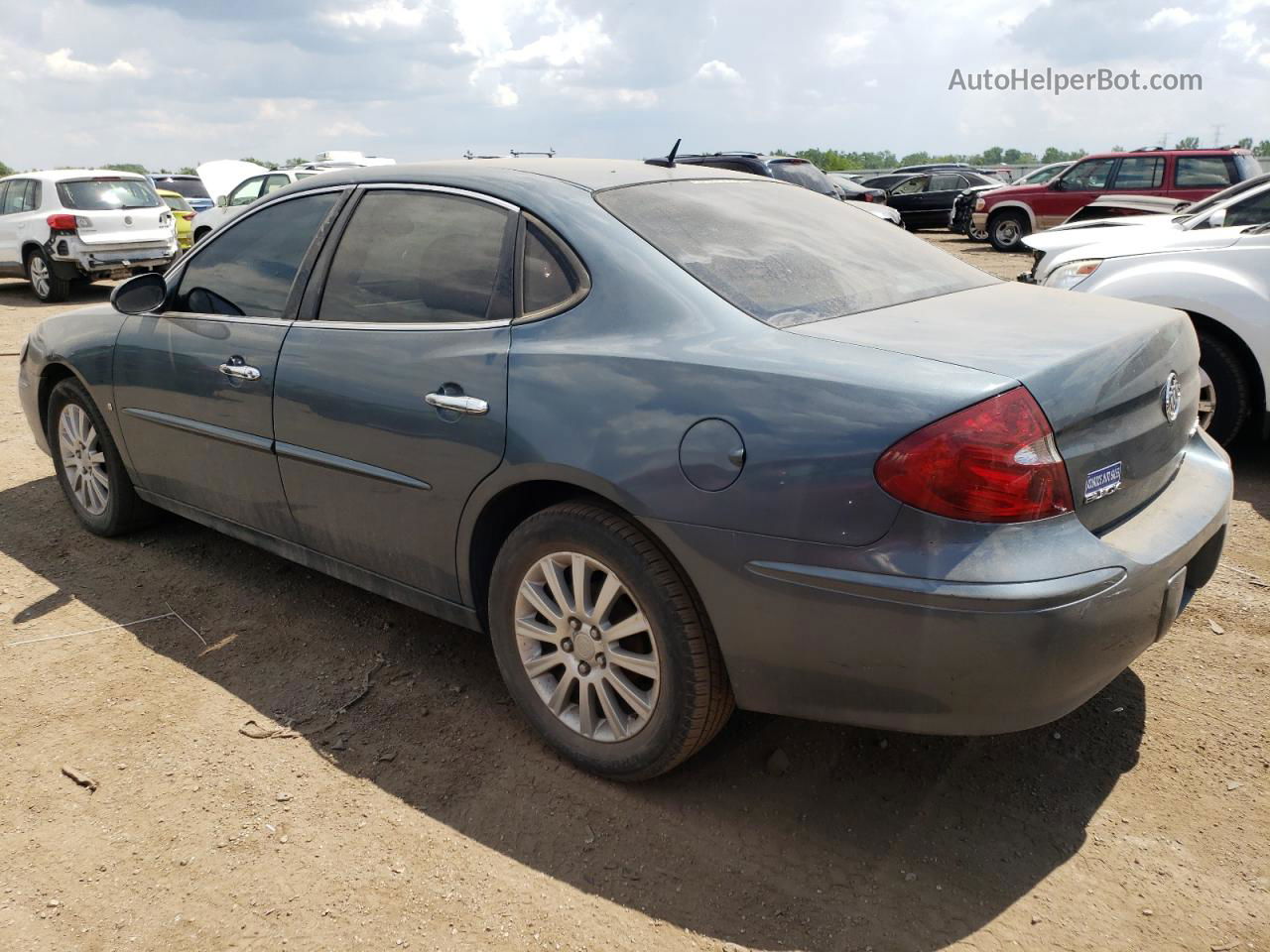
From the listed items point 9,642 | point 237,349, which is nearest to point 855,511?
point 237,349

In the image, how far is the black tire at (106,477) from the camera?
442 cm

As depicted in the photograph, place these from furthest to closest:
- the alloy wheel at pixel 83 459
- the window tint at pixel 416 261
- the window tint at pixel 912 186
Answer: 1. the window tint at pixel 912 186
2. the alloy wheel at pixel 83 459
3. the window tint at pixel 416 261

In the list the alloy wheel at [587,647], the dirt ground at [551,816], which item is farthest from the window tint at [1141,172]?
the alloy wheel at [587,647]

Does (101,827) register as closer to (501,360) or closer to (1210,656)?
(501,360)

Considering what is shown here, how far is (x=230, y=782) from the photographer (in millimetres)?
2891

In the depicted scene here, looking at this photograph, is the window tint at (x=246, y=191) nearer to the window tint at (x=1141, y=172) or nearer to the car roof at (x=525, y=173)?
the window tint at (x=1141, y=172)

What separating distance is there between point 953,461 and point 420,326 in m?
1.65

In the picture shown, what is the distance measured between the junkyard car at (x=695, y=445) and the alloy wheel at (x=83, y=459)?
998mm

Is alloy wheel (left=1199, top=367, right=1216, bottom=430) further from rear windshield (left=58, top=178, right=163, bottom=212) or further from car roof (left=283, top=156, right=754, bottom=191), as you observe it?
rear windshield (left=58, top=178, right=163, bottom=212)

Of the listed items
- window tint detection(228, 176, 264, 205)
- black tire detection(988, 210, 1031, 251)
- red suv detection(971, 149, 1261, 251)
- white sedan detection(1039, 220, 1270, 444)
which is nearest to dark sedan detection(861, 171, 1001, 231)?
red suv detection(971, 149, 1261, 251)

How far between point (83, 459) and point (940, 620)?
4.01 metres

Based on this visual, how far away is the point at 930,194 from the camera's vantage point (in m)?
25.2

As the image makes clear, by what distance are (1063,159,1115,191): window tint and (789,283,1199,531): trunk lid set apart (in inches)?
635

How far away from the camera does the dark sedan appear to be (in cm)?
2517
